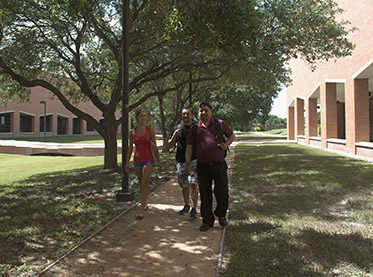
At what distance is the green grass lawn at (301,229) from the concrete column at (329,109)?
1205 cm

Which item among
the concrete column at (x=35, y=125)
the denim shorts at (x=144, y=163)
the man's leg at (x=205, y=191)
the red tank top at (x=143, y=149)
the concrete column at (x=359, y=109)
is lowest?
the man's leg at (x=205, y=191)

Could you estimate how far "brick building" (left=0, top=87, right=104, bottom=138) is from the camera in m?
45.6

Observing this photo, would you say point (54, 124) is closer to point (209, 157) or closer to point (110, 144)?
point (110, 144)

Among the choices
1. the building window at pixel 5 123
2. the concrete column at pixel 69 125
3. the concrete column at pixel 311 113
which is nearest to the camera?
the concrete column at pixel 311 113

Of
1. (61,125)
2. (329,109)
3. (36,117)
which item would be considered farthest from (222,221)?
(61,125)

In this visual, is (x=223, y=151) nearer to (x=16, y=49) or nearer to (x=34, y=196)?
(x=34, y=196)

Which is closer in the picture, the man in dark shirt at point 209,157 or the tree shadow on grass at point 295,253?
the tree shadow on grass at point 295,253

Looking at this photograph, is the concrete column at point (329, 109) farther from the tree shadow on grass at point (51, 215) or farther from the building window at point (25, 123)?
the building window at point (25, 123)

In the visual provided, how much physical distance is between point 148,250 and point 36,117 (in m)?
52.5

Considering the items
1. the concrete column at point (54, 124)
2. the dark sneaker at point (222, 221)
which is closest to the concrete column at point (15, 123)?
the concrete column at point (54, 124)

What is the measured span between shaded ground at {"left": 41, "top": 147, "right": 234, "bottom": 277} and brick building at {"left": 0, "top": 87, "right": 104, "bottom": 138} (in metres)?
42.1

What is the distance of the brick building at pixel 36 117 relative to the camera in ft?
149

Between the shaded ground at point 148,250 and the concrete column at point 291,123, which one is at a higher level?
the concrete column at point 291,123

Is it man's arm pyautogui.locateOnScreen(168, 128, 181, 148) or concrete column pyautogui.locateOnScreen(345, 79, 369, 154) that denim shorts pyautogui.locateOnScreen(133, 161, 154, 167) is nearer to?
man's arm pyautogui.locateOnScreen(168, 128, 181, 148)
